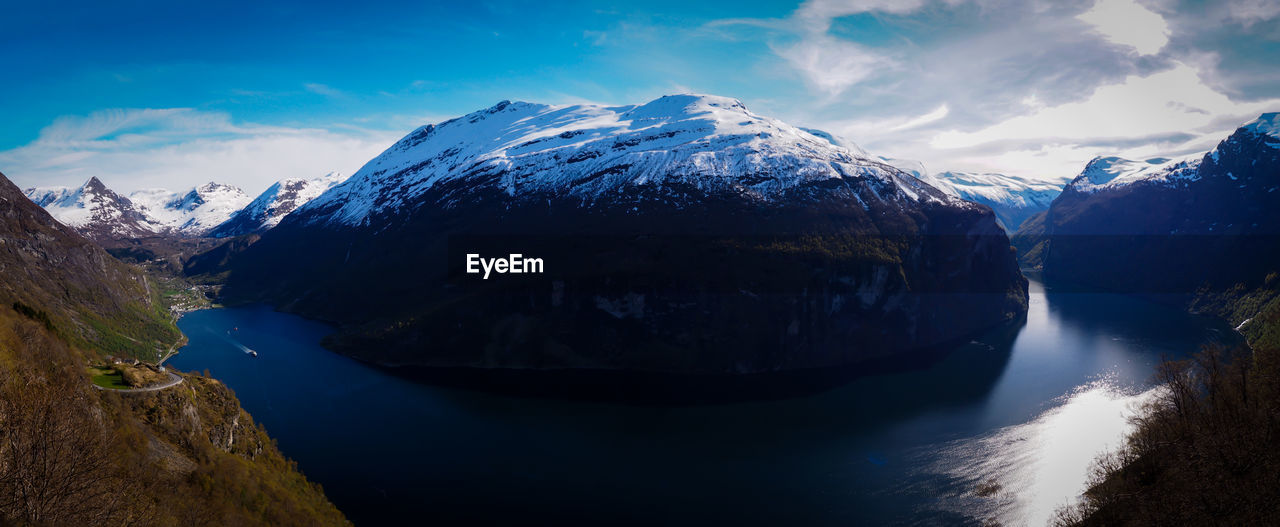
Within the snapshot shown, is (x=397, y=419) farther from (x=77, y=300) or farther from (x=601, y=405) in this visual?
(x=77, y=300)

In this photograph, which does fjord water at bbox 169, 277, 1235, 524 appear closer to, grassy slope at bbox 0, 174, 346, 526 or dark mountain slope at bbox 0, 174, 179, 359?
grassy slope at bbox 0, 174, 346, 526

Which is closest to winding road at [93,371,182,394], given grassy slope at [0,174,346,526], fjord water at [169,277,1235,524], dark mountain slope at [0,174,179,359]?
grassy slope at [0,174,346,526]

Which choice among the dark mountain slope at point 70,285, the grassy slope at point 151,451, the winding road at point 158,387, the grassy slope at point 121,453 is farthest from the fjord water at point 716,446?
the dark mountain slope at point 70,285

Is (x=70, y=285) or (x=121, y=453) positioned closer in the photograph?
(x=121, y=453)

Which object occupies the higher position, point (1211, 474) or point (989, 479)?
point (1211, 474)

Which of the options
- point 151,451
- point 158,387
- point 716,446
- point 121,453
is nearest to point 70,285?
point 158,387

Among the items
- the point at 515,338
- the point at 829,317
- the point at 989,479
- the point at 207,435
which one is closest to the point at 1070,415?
the point at 989,479

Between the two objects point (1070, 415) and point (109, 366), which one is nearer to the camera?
point (109, 366)

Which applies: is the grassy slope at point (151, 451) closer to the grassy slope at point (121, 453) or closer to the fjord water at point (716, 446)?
the grassy slope at point (121, 453)

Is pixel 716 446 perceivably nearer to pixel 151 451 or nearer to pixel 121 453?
pixel 151 451
